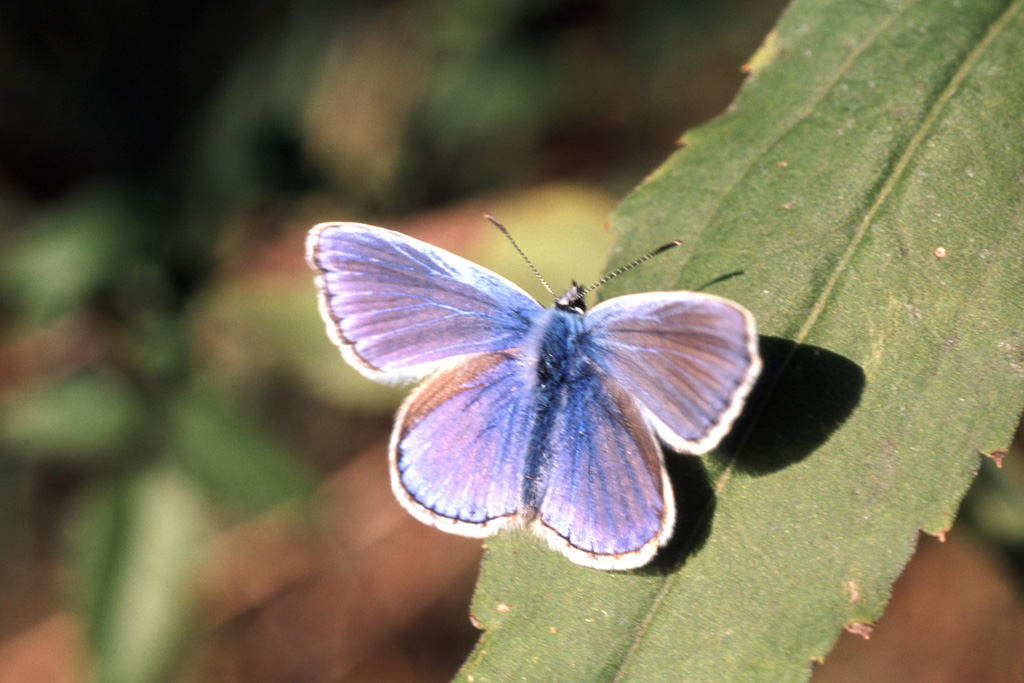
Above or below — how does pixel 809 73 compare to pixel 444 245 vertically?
above

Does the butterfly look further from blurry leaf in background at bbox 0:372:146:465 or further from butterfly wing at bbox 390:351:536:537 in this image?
blurry leaf in background at bbox 0:372:146:465

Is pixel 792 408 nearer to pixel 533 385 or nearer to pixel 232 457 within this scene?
pixel 533 385

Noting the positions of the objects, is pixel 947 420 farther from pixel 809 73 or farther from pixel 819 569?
pixel 809 73

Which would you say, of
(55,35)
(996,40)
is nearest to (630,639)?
(996,40)

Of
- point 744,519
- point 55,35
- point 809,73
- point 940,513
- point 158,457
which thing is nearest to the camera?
point 940,513

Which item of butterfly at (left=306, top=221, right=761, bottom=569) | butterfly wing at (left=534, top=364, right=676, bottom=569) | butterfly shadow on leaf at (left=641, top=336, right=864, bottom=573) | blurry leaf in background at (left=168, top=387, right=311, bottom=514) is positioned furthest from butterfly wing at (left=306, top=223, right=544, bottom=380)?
blurry leaf in background at (left=168, top=387, right=311, bottom=514)
